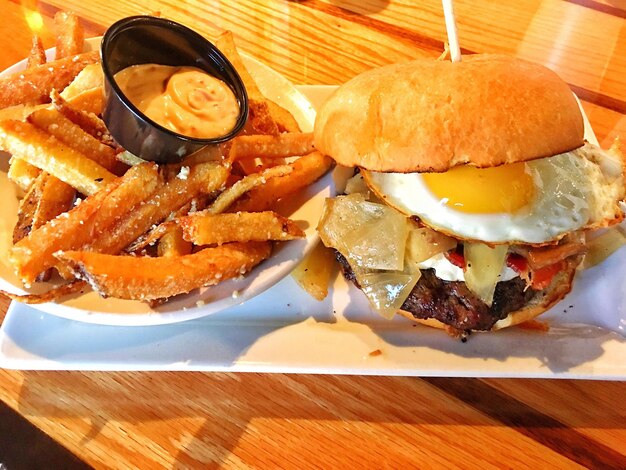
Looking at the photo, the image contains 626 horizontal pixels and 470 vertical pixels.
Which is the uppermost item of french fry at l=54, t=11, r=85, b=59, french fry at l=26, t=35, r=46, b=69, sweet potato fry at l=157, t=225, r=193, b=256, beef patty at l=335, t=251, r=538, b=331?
french fry at l=54, t=11, r=85, b=59

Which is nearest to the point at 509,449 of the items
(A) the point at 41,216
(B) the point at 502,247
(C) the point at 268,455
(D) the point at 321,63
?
(B) the point at 502,247

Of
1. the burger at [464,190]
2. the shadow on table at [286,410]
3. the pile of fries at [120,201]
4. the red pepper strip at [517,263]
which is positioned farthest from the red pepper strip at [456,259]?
the pile of fries at [120,201]

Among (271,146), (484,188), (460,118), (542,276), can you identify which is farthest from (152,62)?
(542,276)

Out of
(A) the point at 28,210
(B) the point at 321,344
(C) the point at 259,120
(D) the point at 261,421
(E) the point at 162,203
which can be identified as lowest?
(D) the point at 261,421

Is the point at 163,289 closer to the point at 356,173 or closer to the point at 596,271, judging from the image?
the point at 356,173

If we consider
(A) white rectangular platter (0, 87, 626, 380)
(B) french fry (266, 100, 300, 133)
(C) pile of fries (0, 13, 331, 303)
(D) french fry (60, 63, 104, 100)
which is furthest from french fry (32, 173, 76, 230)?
(B) french fry (266, 100, 300, 133)

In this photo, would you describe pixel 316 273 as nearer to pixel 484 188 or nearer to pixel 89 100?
pixel 484 188

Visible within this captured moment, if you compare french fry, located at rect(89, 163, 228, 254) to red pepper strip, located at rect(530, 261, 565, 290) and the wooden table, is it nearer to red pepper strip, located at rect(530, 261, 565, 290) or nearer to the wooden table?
the wooden table

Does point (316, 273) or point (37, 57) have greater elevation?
point (37, 57)
